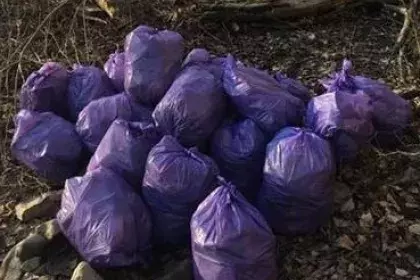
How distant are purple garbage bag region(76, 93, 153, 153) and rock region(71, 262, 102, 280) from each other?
2.38 ft

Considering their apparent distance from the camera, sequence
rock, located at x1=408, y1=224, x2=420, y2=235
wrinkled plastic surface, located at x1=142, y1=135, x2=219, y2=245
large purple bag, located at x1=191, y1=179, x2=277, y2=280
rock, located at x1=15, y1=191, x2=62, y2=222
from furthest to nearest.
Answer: rock, located at x1=15, y1=191, x2=62, y2=222, rock, located at x1=408, y1=224, x2=420, y2=235, wrinkled plastic surface, located at x1=142, y1=135, x2=219, y2=245, large purple bag, located at x1=191, y1=179, x2=277, y2=280

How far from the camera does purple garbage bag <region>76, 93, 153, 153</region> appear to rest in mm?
3254

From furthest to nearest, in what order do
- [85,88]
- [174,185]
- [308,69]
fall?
[308,69] → [85,88] → [174,185]

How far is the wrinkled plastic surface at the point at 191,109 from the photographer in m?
3.03

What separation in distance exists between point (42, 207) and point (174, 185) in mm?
780

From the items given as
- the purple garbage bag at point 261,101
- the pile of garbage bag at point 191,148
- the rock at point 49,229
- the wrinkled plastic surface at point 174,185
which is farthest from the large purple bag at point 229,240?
the rock at point 49,229

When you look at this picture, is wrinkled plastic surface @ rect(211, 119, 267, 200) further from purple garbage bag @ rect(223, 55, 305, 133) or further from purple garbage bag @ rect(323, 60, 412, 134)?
purple garbage bag @ rect(323, 60, 412, 134)

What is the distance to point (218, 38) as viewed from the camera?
14.9ft

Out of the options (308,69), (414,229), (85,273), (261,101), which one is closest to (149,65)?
(261,101)

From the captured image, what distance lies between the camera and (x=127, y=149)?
9.85ft

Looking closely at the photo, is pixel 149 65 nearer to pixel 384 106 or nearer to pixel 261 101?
pixel 261 101

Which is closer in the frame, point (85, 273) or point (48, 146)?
point (85, 273)

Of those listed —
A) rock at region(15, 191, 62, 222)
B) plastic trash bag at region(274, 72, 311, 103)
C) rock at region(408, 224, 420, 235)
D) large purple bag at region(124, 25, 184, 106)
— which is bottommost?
rock at region(408, 224, 420, 235)

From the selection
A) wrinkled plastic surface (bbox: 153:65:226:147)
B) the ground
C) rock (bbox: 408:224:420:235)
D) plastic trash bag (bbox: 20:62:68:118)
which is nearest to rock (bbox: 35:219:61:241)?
the ground
